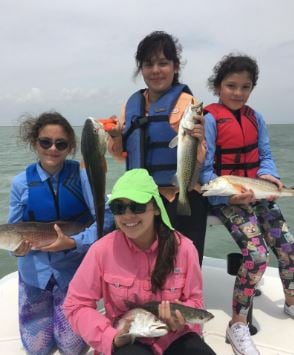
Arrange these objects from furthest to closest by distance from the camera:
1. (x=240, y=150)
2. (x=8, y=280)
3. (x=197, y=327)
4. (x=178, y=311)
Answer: (x=8, y=280) < (x=240, y=150) < (x=197, y=327) < (x=178, y=311)

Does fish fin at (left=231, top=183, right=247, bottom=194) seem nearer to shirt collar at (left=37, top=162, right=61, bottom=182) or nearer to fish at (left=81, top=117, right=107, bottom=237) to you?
fish at (left=81, top=117, right=107, bottom=237)

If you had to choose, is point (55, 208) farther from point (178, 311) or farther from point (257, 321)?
point (257, 321)

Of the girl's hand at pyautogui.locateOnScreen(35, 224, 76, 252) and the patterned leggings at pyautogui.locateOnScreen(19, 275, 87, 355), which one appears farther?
the patterned leggings at pyautogui.locateOnScreen(19, 275, 87, 355)

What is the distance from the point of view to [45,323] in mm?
3318

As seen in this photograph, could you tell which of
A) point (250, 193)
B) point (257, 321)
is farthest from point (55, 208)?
point (257, 321)

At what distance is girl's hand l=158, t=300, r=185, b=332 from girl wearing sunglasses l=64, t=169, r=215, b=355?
8 cm

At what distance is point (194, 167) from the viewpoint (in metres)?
3.18

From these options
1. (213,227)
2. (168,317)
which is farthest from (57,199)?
(213,227)

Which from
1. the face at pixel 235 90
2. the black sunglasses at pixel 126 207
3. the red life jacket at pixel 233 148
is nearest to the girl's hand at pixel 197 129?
the red life jacket at pixel 233 148

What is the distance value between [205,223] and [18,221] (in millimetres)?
1636

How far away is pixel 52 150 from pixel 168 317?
1.71 metres

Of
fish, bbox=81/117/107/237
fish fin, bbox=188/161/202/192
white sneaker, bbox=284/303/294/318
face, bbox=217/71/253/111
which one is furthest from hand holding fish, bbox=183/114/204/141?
white sneaker, bbox=284/303/294/318

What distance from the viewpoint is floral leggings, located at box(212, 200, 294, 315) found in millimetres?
3256

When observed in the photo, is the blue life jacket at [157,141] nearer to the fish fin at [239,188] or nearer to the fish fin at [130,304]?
the fish fin at [239,188]
